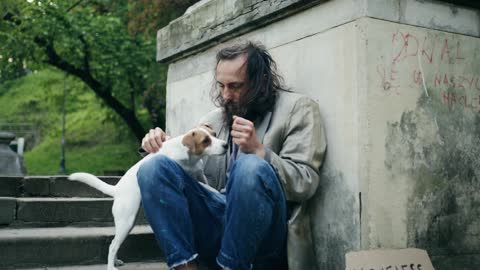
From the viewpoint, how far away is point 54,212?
169 inches

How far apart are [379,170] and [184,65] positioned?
254cm

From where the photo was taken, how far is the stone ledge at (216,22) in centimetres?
343

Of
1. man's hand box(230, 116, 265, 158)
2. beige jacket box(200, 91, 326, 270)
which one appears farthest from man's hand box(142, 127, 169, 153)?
man's hand box(230, 116, 265, 158)

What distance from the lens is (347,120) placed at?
9.22 ft

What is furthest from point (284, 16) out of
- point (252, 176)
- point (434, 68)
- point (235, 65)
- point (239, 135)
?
point (252, 176)

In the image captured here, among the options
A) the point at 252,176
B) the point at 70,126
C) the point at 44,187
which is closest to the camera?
the point at 252,176

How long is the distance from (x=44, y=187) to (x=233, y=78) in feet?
9.83

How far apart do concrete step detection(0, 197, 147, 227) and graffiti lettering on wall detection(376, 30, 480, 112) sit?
8.01 ft

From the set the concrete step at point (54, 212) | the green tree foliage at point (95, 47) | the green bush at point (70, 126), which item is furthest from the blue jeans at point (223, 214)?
the green bush at point (70, 126)

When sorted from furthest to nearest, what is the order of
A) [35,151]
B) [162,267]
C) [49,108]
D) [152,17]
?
[49,108] → [35,151] → [152,17] → [162,267]

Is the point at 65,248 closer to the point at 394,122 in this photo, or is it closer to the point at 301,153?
the point at 301,153

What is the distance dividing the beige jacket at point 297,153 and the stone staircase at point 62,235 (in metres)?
1.21

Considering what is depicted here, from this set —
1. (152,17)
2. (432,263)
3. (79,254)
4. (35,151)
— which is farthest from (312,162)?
(35,151)

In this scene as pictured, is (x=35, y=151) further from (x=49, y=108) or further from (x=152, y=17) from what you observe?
(x=152, y=17)
